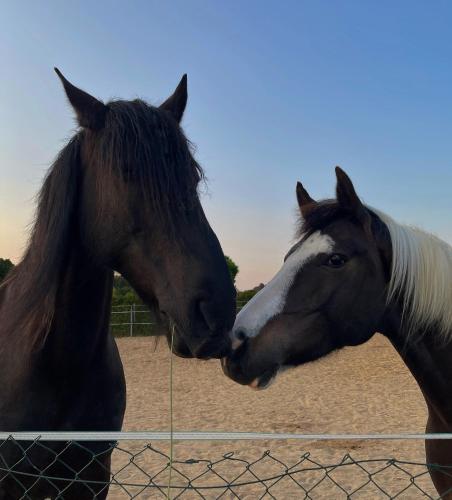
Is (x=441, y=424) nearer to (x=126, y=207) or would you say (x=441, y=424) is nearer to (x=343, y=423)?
(x=126, y=207)

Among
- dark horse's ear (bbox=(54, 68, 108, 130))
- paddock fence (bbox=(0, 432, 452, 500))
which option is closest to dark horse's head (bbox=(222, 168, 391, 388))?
paddock fence (bbox=(0, 432, 452, 500))

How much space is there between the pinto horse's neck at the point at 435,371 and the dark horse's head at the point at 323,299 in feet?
0.56

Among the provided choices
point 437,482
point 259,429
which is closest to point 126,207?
point 437,482

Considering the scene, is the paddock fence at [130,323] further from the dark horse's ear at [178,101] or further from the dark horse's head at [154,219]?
the dark horse's head at [154,219]

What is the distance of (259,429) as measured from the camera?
7602mm

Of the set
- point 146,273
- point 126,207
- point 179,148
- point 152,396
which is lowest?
point 152,396

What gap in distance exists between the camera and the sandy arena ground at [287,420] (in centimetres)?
516

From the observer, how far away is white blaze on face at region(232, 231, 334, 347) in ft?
7.58

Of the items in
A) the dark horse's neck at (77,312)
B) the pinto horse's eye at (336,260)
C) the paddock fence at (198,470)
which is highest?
the pinto horse's eye at (336,260)

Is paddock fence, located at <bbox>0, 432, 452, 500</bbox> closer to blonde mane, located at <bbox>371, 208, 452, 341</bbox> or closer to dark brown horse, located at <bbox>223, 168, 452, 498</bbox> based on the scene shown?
dark brown horse, located at <bbox>223, 168, 452, 498</bbox>

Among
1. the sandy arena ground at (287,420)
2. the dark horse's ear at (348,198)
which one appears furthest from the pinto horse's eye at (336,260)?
the sandy arena ground at (287,420)

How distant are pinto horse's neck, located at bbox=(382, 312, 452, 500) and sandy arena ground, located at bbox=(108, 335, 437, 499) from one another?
13.6 inches

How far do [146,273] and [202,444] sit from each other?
545 cm

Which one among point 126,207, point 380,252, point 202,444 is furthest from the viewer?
point 202,444
